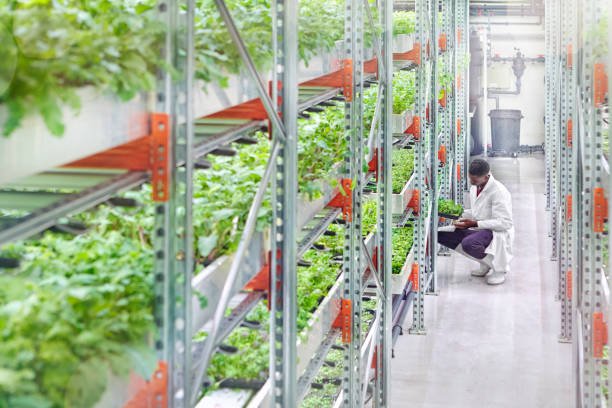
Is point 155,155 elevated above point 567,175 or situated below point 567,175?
above

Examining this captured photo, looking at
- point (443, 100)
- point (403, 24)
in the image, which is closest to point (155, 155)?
point (403, 24)

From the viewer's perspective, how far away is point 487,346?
7816mm

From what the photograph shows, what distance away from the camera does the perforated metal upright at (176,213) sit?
2291 mm

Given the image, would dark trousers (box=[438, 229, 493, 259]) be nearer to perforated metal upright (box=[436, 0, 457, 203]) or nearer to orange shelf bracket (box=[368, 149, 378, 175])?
perforated metal upright (box=[436, 0, 457, 203])

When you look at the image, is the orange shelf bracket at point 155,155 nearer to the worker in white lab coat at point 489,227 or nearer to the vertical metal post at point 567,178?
the vertical metal post at point 567,178

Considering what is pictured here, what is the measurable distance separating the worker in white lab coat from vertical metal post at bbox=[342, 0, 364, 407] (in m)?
5.02

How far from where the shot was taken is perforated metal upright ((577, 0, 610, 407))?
15.1ft

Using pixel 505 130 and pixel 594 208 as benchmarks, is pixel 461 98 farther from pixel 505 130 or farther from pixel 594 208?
pixel 594 208

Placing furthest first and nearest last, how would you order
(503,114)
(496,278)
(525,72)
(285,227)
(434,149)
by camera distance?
(525,72) < (503,114) < (496,278) < (434,149) < (285,227)

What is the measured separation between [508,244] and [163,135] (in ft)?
26.0

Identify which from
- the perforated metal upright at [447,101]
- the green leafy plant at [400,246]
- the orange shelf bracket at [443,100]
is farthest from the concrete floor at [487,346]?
the orange shelf bracket at [443,100]

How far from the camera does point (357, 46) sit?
4.79 m

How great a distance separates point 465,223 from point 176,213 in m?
7.87

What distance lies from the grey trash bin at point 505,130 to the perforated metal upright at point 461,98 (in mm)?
2319
